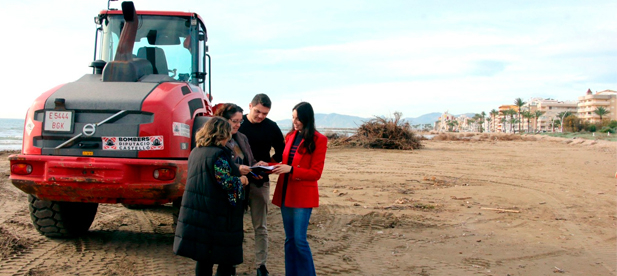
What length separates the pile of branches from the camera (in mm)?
23219

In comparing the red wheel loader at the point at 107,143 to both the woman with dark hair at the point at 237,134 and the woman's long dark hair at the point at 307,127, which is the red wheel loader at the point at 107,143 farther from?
the woman's long dark hair at the point at 307,127

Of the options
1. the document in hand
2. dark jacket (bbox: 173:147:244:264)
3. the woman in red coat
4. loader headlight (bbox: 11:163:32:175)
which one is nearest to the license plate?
loader headlight (bbox: 11:163:32:175)

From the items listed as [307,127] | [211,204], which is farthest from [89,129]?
[307,127]

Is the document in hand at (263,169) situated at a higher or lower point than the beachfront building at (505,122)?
lower

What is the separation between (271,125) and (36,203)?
2.95m

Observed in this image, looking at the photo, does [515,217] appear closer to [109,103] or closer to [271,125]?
[271,125]

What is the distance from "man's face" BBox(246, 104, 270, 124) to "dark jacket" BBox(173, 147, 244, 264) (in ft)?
3.08

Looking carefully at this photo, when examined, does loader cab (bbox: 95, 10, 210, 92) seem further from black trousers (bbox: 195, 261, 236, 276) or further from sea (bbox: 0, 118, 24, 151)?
sea (bbox: 0, 118, 24, 151)

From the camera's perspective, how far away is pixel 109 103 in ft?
14.5

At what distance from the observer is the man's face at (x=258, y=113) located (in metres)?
4.23

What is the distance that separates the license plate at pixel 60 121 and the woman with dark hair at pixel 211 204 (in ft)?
5.95

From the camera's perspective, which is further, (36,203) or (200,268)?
(36,203)

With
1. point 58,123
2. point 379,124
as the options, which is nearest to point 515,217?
point 58,123

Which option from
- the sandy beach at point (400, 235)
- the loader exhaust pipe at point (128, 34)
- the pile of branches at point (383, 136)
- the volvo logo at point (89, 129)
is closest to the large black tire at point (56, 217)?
the sandy beach at point (400, 235)
